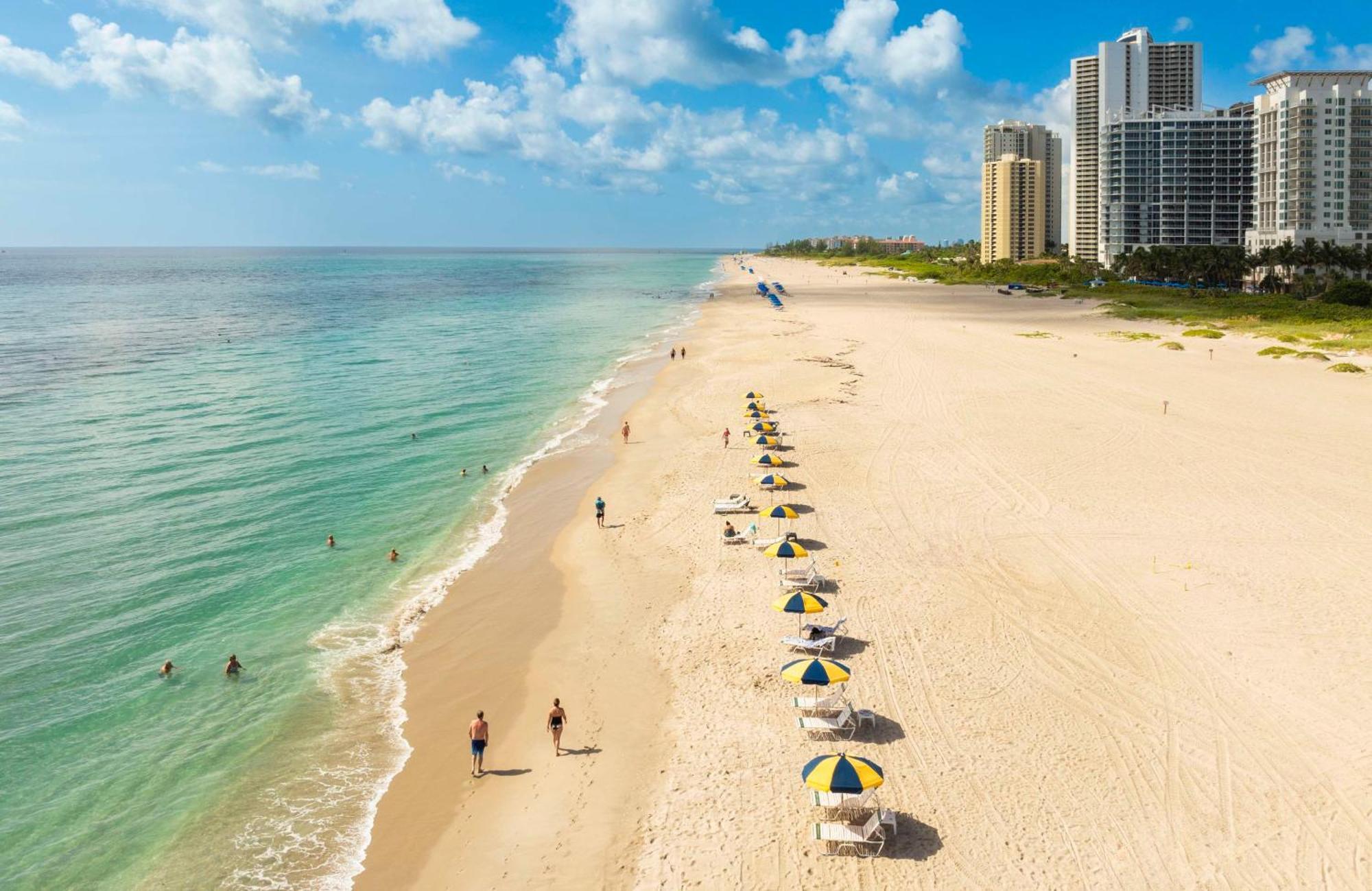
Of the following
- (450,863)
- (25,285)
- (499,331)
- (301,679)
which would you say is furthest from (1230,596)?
(25,285)

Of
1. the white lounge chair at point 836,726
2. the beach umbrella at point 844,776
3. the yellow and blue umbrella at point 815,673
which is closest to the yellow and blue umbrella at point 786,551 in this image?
the yellow and blue umbrella at point 815,673

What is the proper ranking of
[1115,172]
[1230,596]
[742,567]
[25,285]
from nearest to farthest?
[1230,596]
[742,567]
[1115,172]
[25,285]

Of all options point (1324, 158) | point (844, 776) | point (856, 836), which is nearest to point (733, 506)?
point (844, 776)

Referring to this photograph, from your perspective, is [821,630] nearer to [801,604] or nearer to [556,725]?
[801,604]

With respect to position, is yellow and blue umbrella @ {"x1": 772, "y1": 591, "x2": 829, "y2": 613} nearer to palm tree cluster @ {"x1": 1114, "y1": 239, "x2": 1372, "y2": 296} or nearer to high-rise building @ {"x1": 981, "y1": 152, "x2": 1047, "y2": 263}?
palm tree cluster @ {"x1": 1114, "y1": 239, "x2": 1372, "y2": 296}

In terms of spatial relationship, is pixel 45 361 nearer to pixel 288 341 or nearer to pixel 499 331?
pixel 288 341

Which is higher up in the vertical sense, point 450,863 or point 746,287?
point 746,287

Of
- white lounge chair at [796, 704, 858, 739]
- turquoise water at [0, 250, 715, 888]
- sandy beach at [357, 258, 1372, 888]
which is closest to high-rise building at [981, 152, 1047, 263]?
Result: turquoise water at [0, 250, 715, 888]
